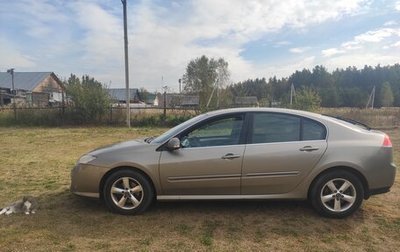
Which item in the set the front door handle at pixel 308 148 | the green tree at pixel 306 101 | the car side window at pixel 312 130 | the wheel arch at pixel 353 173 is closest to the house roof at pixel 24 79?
the green tree at pixel 306 101

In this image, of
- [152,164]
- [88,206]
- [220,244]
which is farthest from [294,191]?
[88,206]

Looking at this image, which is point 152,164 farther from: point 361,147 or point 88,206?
point 361,147

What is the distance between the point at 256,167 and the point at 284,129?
670 mm

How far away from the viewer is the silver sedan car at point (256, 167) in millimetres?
4941

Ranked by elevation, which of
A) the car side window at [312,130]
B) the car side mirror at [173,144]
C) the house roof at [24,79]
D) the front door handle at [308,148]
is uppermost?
the house roof at [24,79]

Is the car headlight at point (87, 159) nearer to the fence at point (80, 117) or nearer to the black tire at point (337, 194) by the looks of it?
the black tire at point (337, 194)

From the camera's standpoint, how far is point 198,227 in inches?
183

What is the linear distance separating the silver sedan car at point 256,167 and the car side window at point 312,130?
0.04 ft

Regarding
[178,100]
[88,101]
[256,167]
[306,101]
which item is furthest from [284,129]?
[178,100]

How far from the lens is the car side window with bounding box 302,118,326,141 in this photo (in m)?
5.06

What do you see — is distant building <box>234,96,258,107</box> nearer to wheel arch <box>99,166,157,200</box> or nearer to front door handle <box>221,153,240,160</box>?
front door handle <box>221,153,240,160</box>

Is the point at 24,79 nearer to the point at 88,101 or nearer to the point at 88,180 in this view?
the point at 88,101

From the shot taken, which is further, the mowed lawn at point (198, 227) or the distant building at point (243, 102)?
the distant building at point (243, 102)

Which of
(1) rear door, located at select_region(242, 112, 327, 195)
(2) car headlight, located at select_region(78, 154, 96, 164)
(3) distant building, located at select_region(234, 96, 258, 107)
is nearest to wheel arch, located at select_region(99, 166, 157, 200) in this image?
(2) car headlight, located at select_region(78, 154, 96, 164)
